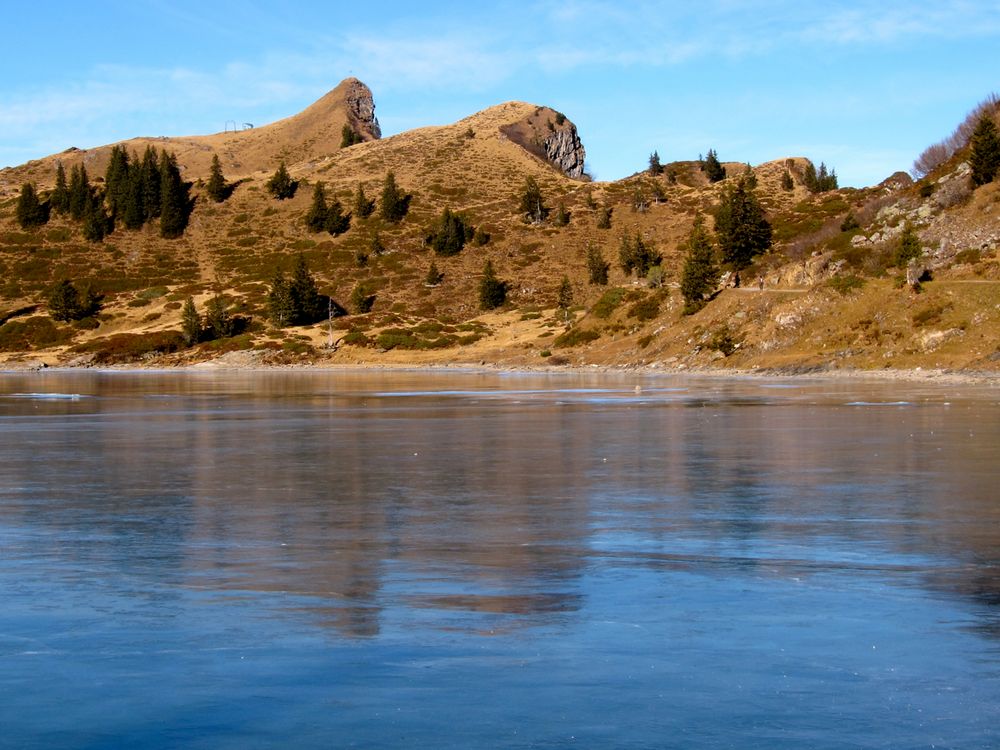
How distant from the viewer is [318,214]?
145 m

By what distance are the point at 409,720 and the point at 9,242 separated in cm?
15271

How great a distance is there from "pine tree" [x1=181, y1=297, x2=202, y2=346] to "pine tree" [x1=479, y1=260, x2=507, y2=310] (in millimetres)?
27355

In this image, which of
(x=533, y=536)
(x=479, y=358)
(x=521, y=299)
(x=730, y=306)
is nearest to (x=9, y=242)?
(x=521, y=299)

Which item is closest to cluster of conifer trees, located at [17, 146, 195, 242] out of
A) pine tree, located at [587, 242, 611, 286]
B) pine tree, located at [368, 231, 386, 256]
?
pine tree, located at [368, 231, 386, 256]

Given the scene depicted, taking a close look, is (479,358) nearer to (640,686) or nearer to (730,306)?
(730,306)

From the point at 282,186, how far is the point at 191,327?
205 feet

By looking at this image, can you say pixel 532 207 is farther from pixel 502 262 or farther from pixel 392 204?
pixel 392 204

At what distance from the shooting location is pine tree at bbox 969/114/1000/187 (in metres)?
76.8

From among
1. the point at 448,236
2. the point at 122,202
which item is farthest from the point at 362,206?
the point at 122,202

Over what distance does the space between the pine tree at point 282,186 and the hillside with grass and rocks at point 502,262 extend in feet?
1.04

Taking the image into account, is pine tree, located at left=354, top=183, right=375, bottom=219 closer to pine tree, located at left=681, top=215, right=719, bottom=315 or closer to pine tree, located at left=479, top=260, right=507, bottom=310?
pine tree, located at left=479, top=260, right=507, bottom=310

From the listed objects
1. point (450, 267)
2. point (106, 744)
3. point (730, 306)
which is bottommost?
point (106, 744)

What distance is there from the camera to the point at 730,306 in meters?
72.8

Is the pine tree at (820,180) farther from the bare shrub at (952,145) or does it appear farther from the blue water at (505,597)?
the blue water at (505,597)
